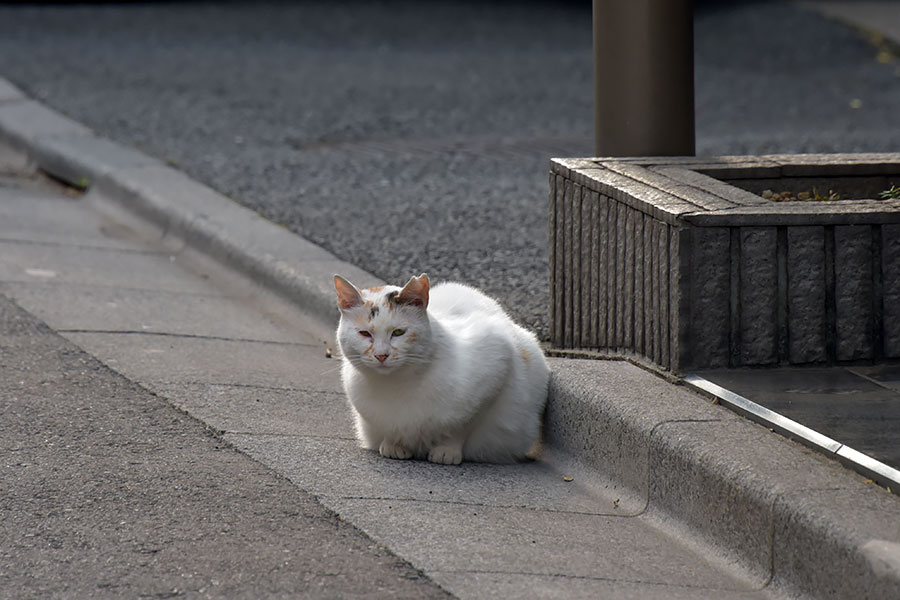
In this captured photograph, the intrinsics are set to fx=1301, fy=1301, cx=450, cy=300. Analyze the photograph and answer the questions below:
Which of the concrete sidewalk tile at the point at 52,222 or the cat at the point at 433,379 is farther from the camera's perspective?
the concrete sidewalk tile at the point at 52,222

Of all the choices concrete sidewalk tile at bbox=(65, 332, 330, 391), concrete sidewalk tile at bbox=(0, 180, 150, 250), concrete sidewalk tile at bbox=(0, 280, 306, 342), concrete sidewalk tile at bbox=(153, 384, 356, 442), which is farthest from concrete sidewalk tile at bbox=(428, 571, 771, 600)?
concrete sidewalk tile at bbox=(0, 180, 150, 250)

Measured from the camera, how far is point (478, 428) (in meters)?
3.89

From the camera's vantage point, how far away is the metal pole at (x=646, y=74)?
14.9 feet

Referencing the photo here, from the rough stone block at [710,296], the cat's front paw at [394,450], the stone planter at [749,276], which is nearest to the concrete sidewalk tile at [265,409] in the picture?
the cat's front paw at [394,450]

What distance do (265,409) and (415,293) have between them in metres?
0.88

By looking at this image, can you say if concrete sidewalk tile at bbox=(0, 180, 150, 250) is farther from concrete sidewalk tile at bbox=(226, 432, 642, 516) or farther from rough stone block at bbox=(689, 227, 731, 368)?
rough stone block at bbox=(689, 227, 731, 368)

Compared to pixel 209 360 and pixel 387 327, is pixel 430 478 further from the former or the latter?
pixel 209 360

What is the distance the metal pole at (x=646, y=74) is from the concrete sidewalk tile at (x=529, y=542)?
165 centimetres

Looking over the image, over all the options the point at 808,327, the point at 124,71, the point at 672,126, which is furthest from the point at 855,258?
the point at 124,71

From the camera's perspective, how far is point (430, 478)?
372 centimetres

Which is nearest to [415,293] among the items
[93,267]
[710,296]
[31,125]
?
[710,296]

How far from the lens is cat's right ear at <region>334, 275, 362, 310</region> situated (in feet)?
12.1

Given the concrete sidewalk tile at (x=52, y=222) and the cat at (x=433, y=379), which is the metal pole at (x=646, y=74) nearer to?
the cat at (x=433, y=379)

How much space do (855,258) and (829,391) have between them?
1.39 ft
